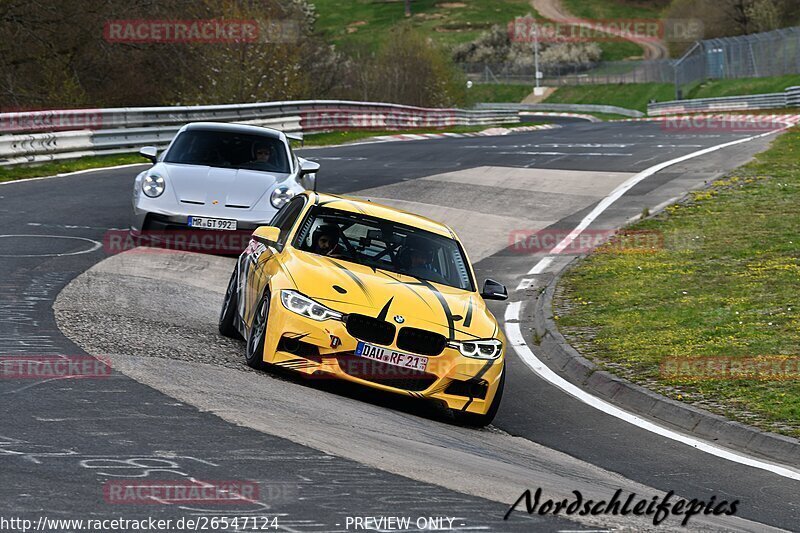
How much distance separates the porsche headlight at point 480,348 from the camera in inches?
362

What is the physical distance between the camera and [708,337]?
1227 centimetres

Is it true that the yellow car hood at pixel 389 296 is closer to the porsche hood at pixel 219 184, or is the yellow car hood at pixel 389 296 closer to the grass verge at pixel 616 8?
the porsche hood at pixel 219 184

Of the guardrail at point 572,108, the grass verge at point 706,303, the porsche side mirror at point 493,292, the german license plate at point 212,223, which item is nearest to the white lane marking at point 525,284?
the grass verge at point 706,303

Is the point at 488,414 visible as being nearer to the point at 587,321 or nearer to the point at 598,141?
the point at 587,321

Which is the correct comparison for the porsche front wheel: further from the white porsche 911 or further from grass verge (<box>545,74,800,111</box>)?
grass verge (<box>545,74,800,111</box>)

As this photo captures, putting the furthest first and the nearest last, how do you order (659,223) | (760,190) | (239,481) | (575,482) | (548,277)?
(760,190) → (659,223) → (548,277) → (575,482) → (239,481)

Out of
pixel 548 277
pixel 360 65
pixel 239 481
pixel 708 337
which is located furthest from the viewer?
pixel 360 65

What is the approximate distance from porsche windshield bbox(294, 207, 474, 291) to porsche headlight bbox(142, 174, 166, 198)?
4914mm

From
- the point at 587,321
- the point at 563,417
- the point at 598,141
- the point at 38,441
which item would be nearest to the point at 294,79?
the point at 598,141

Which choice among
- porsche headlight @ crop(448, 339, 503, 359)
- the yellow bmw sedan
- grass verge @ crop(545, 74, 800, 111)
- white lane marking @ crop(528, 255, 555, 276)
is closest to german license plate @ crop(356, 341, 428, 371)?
the yellow bmw sedan

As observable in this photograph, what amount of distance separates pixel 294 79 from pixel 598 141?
13.4 metres

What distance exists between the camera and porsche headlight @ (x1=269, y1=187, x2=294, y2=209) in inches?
602

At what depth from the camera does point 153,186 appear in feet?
49.5

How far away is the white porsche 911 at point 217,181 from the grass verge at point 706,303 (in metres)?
3.92
